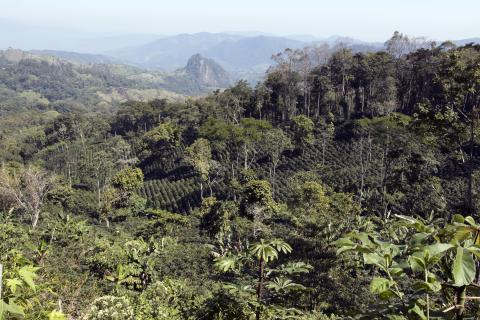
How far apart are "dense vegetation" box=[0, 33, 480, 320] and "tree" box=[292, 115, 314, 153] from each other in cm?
19

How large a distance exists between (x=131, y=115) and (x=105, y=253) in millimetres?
64962

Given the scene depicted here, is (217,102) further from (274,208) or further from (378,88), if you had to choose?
(274,208)

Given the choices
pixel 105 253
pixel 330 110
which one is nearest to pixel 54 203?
pixel 105 253

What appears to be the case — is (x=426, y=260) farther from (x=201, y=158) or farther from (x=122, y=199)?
(x=122, y=199)

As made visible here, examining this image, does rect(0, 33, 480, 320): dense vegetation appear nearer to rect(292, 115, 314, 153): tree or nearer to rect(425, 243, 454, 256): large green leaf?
rect(425, 243, 454, 256): large green leaf

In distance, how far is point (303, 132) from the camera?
157ft

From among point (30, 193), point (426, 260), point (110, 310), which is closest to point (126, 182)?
point (30, 193)

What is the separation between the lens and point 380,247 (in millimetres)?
2559

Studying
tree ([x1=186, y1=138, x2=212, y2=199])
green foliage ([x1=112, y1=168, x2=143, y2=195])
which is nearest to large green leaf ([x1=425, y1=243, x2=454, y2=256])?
tree ([x1=186, y1=138, x2=212, y2=199])

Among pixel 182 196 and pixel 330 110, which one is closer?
pixel 182 196

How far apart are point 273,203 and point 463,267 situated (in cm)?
3290

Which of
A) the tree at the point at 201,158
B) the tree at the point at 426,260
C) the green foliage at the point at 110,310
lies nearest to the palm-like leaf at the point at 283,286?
the green foliage at the point at 110,310

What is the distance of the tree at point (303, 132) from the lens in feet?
156

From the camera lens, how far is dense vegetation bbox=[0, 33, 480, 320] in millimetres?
3496
